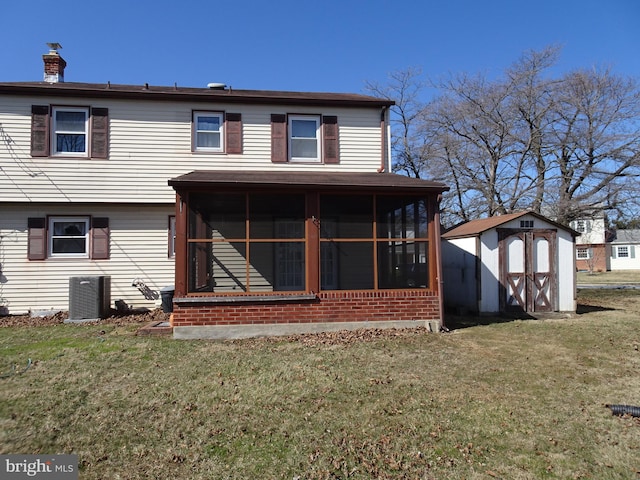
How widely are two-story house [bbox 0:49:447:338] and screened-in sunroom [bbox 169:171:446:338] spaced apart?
0.03m

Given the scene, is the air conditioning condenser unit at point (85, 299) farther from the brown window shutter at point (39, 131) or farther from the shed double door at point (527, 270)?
the shed double door at point (527, 270)

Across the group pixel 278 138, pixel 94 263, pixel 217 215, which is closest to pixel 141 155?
pixel 94 263

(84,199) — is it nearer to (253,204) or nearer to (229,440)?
(253,204)

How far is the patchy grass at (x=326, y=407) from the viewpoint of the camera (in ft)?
10.4

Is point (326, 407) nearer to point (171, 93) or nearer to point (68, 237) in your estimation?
point (68, 237)

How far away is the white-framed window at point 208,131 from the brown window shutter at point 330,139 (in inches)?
114

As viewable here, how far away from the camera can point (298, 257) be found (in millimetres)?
7973

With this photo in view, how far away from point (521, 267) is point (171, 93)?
405 inches

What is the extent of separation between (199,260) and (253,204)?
1.53 metres

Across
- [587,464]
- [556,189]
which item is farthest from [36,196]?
[556,189]

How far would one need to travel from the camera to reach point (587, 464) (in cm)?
314

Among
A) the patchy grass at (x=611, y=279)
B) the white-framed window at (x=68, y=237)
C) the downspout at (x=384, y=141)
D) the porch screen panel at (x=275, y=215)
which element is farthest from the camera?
the patchy grass at (x=611, y=279)

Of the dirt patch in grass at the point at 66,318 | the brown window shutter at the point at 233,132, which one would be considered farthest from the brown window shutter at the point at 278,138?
the dirt patch in grass at the point at 66,318

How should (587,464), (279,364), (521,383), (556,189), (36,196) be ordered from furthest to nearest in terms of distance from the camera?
1. (556,189)
2. (36,196)
3. (279,364)
4. (521,383)
5. (587,464)
